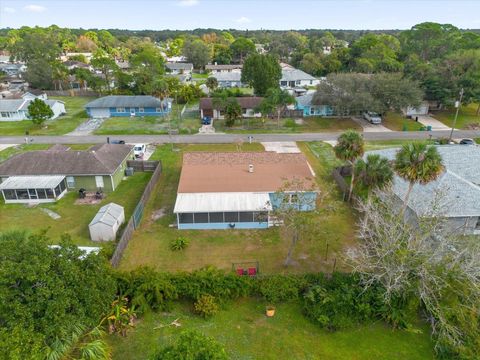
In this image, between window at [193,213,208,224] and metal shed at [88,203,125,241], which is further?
window at [193,213,208,224]

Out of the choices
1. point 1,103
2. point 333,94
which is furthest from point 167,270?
point 1,103

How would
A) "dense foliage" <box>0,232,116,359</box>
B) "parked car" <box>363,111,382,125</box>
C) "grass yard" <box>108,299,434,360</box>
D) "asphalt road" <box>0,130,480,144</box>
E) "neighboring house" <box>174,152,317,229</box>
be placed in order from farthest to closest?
"parked car" <box>363,111,382,125</box>, "asphalt road" <box>0,130,480,144</box>, "neighboring house" <box>174,152,317,229</box>, "grass yard" <box>108,299,434,360</box>, "dense foliage" <box>0,232,116,359</box>

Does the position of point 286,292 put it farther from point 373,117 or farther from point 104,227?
point 373,117

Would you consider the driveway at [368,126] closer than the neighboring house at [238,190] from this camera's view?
No

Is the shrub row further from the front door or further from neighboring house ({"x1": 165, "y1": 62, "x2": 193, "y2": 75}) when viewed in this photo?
neighboring house ({"x1": 165, "y1": 62, "x2": 193, "y2": 75})

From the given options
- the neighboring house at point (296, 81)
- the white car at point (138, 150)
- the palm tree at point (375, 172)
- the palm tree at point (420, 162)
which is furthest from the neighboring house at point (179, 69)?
the palm tree at point (420, 162)

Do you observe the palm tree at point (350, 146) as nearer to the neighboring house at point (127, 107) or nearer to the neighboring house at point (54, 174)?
the neighboring house at point (54, 174)

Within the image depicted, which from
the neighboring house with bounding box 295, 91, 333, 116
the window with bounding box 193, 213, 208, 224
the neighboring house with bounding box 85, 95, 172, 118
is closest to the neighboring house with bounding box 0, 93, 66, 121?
the neighboring house with bounding box 85, 95, 172, 118

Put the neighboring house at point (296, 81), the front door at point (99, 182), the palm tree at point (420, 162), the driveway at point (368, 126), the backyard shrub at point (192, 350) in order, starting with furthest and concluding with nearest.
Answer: the neighboring house at point (296, 81) < the driveway at point (368, 126) < the front door at point (99, 182) < the palm tree at point (420, 162) < the backyard shrub at point (192, 350)
